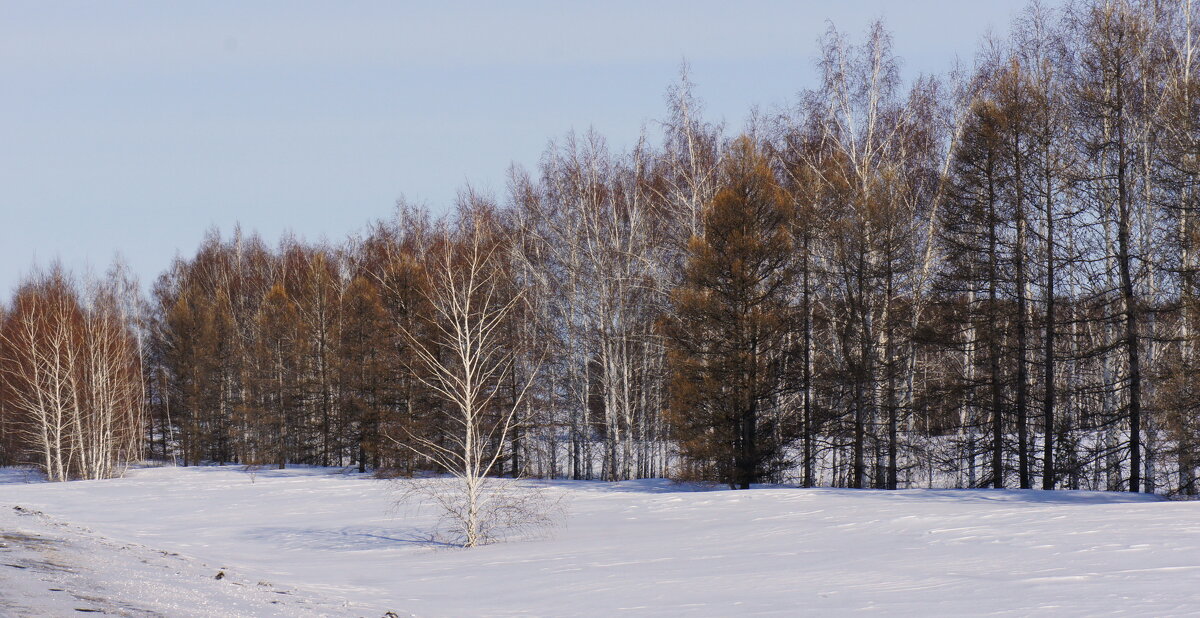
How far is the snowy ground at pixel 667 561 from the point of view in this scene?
923cm

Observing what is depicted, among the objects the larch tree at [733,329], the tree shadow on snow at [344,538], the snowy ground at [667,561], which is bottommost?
the tree shadow on snow at [344,538]

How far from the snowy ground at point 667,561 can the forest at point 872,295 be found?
263cm

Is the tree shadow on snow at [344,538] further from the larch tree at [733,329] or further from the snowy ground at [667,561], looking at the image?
the larch tree at [733,329]

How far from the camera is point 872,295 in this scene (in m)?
27.4

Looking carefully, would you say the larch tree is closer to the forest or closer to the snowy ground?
the forest

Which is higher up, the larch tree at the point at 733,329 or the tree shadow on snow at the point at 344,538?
the larch tree at the point at 733,329

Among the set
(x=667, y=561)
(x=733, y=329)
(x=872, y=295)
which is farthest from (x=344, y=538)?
(x=872, y=295)

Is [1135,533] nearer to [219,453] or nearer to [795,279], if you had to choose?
[795,279]

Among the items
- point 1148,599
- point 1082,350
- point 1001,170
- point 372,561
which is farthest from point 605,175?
point 1148,599

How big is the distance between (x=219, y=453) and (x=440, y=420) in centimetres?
2595

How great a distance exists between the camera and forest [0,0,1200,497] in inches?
905

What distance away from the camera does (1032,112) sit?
24.4m

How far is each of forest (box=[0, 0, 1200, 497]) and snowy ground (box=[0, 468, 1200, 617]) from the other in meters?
2.63

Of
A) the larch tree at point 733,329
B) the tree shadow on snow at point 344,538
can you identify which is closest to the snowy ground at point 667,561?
the tree shadow on snow at point 344,538
